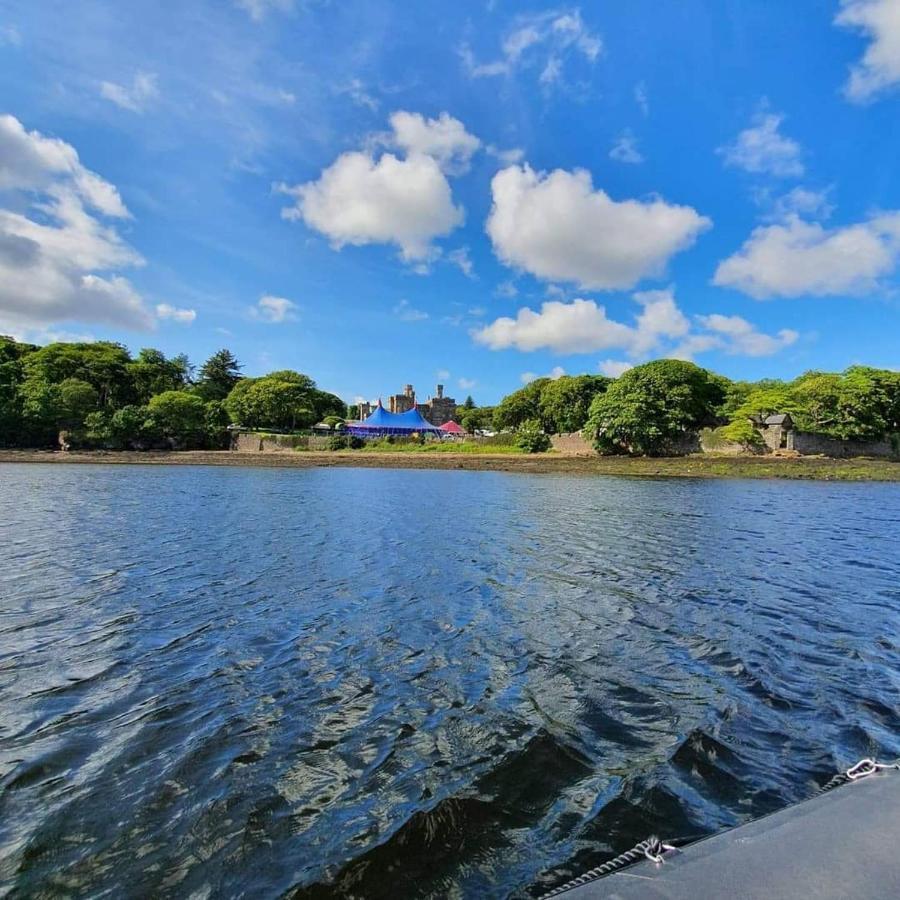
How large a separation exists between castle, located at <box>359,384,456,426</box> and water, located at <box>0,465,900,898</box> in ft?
424

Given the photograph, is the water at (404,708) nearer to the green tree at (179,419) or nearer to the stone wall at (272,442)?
the green tree at (179,419)

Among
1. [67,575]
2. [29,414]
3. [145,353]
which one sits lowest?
[67,575]

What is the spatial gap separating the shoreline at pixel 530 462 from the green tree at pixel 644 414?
9.67 ft

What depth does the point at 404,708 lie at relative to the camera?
20.5ft

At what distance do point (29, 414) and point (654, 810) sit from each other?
81.6 metres

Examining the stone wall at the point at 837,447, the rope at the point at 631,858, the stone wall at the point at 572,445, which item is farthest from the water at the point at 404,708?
the stone wall at the point at 572,445

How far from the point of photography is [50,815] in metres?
4.33

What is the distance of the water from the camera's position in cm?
404

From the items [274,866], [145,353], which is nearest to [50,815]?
[274,866]

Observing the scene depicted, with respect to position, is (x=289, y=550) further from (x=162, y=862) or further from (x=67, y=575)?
(x=162, y=862)

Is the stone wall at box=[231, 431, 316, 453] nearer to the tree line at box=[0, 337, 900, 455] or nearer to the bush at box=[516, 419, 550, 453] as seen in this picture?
the tree line at box=[0, 337, 900, 455]

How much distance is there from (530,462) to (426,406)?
82.9 m

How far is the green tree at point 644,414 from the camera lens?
64812 millimetres

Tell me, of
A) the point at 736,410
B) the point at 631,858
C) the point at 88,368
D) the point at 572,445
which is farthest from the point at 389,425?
the point at 631,858
